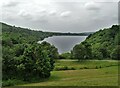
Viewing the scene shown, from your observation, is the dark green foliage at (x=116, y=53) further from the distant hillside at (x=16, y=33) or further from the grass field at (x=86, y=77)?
the distant hillside at (x=16, y=33)

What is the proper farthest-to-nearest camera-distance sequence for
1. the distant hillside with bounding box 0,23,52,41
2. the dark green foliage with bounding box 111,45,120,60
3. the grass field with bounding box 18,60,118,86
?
the distant hillside with bounding box 0,23,52,41 < the dark green foliage with bounding box 111,45,120,60 < the grass field with bounding box 18,60,118,86

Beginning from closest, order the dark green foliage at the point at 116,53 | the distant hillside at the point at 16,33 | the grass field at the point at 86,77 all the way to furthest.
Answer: the grass field at the point at 86,77, the dark green foliage at the point at 116,53, the distant hillside at the point at 16,33

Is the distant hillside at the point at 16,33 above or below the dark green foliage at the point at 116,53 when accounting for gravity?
above

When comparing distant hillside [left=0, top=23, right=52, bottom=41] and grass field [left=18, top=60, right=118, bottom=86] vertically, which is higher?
distant hillside [left=0, top=23, right=52, bottom=41]

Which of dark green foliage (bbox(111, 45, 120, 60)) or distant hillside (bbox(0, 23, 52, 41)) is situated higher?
distant hillside (bbox(0, 23, 52, 41))

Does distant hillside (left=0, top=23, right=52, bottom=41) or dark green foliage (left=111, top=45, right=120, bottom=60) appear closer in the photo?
dark green foliage (left=111, top=45, right=120, bottom=60)

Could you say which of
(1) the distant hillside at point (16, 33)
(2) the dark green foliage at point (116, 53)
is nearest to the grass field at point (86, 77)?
(2) the dark green foliage at point (116, 53)

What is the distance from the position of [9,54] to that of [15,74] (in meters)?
3.45

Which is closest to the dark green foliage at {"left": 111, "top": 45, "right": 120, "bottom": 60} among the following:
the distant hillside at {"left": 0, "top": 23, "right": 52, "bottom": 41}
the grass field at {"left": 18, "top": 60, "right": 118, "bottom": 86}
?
the grass field at {"left": 18, "top": 60, "right": 118, "bottom": 86}

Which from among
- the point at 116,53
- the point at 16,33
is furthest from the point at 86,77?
the point at 16,33

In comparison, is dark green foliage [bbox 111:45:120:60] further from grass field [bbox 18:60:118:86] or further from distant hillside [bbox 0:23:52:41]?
distant hillside [bbox 0:23:52:41]

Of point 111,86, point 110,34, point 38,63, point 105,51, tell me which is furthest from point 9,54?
point 110,34

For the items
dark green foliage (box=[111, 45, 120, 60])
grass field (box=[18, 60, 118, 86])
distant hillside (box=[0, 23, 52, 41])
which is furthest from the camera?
distant hillside (box=[0, 23, 52, 41])

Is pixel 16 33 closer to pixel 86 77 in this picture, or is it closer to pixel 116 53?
pixel 116 53
